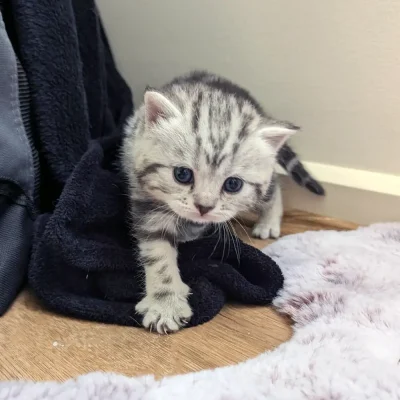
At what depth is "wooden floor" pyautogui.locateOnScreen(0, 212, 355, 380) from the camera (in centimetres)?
89

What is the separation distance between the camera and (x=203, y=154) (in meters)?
Answer: 1.05

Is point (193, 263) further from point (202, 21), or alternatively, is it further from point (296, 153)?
point (202, 21)

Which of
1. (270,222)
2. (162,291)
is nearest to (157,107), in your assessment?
(162,291)

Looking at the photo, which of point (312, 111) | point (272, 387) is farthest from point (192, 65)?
point (272, 387)

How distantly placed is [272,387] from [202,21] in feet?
3.81

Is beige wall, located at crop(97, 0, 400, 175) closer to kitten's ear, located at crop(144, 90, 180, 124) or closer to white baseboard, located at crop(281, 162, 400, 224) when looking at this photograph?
white baseboard, located at crop(281, 162, 400, 224)

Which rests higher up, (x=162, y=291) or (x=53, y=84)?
(x=53, y=84)

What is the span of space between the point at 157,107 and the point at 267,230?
0.56 metres

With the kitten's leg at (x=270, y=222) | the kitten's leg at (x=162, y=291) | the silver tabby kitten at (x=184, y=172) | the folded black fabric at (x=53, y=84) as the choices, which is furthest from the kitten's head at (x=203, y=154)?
the kitten's leg at (x=270, y=222)

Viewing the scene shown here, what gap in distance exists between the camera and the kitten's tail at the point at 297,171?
1.50m

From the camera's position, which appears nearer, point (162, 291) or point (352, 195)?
point (162, 291)

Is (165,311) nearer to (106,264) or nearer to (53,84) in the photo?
(106,264)

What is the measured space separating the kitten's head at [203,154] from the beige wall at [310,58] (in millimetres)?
387

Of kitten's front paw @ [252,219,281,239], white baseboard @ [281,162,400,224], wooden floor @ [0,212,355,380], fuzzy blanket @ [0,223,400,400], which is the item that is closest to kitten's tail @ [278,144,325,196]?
white baseboard @ [281,162,400,224]
